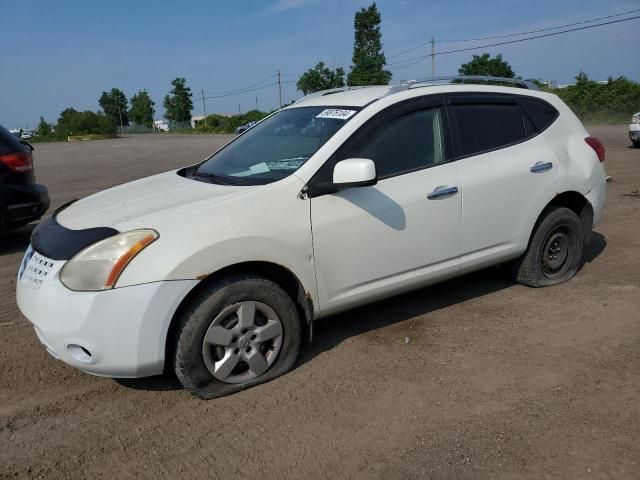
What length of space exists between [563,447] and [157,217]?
2380 mm

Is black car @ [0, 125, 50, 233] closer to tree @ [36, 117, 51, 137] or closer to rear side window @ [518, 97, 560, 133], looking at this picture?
rear side window @ [518, 97, 560, 133]

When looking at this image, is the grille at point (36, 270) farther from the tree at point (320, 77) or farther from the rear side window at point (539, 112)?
the tree at point (320, 77)

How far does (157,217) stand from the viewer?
10.1 ft

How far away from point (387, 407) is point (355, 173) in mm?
1333

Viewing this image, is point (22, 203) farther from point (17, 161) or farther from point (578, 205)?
point (578, 205)

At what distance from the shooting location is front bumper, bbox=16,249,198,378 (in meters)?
2.87

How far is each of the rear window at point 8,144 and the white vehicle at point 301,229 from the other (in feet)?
9.79

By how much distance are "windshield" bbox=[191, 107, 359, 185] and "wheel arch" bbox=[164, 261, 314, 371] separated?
553 millimetres

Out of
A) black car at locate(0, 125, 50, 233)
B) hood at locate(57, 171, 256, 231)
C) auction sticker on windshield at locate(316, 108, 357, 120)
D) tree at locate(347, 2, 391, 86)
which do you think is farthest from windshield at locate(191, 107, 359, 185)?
tree at locate(347, 2, 391, 86)

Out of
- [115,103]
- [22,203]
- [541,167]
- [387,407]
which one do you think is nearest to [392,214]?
[387,407]

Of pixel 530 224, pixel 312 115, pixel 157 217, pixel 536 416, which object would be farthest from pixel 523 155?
pixel 157 217

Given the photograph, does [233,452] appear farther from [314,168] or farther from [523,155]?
[523,155]

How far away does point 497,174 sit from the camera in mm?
4184

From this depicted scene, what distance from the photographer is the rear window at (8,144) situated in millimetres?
6266
